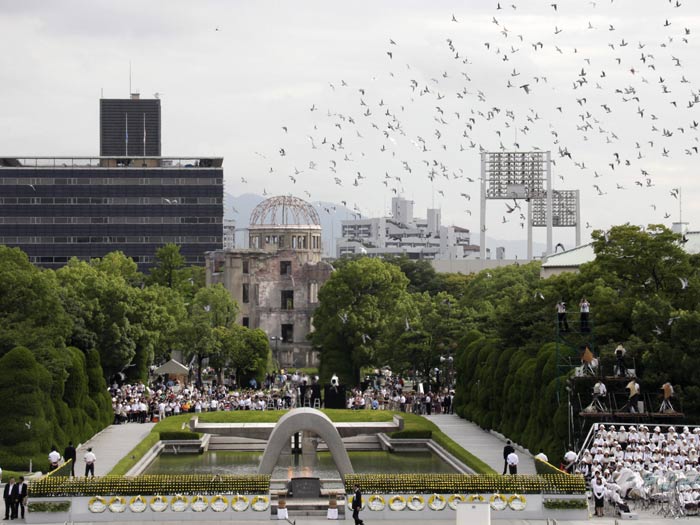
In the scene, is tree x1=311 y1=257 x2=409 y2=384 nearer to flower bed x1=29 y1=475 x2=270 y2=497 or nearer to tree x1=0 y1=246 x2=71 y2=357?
tree x1=0 y1=246 x2=71 y2=357

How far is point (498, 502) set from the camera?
4506 centimetres

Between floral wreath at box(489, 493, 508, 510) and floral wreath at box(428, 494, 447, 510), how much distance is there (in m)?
1.47

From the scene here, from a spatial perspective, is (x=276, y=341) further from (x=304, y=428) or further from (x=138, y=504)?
(x=138, y=504)

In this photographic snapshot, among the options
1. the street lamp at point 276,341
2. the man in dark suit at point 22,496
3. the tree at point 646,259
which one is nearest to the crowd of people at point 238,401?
the tree at point 646,259

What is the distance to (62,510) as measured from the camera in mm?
44219

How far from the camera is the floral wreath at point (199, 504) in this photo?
44.6 metres

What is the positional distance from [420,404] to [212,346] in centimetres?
2793

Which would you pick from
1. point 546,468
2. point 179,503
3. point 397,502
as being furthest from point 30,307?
point 546,468

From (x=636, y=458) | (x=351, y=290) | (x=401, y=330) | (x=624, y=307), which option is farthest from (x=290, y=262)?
(x=636, y=458)

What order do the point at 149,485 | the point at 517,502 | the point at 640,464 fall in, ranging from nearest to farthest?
the point at 149,485 < the point at 517,502 < the point at 640,464

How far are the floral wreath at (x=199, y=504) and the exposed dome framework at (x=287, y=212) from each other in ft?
346

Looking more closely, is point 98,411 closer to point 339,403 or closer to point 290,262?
point 339,403

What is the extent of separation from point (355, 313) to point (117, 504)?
65839mm

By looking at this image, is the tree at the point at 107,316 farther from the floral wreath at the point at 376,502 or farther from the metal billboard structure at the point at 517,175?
the metal billboard structure at the point at 517,175
